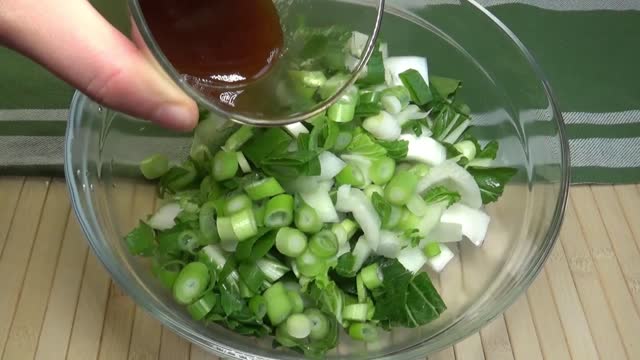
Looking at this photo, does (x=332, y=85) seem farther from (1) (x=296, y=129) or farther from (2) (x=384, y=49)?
(2) (x=384, y=49)

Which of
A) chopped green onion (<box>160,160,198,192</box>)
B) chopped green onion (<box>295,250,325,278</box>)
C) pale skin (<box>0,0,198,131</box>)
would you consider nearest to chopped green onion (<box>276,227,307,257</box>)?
chopped green onion (<box>295,250,325,278</box>)

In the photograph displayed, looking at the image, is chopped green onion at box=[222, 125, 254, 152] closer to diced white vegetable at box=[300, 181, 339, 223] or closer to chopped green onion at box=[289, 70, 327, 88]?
diced white vegetable at box=[300, 181, 339, 223]

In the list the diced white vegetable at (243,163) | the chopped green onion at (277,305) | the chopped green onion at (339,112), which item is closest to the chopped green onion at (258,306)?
the chopped green onion at (277,305)

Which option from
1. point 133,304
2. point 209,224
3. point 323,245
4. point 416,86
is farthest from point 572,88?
point 133,304

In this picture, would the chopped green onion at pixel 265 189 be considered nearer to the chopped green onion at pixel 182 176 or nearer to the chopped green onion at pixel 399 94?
the chopped green onion at pixel 182 176

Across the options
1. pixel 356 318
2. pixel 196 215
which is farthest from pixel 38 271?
pixel 356 318

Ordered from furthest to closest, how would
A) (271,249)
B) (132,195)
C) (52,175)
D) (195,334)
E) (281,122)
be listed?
1. (52,175)
2. (132,195)
3. (271,249)
4. (195,334)
5. (281,122)

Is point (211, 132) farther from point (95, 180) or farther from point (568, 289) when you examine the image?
point (568, 289)
